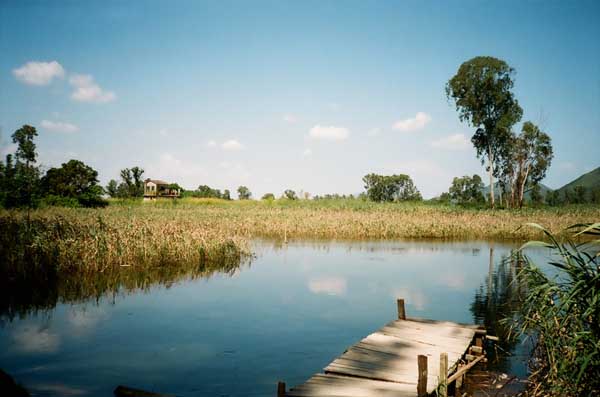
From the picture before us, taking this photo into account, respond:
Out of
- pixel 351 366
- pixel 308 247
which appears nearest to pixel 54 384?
pixel 351 366

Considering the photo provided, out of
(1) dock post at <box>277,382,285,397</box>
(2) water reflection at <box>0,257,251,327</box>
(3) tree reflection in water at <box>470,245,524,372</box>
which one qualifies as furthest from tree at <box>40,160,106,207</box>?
(1) dock post at <box>277,382,285,397</box>

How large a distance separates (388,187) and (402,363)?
311 feet

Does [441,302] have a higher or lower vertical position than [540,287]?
lower

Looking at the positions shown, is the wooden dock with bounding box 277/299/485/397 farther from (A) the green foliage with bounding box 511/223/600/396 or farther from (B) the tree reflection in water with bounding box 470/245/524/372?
(A) the green foliage with bounding box 511/223/600/396

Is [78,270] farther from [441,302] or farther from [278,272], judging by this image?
[441,302]

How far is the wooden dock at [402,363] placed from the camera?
6469 millimetres

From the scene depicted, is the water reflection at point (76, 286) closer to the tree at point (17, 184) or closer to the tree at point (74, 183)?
the tree at point (17, 184)

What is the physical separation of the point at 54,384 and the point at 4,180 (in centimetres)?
2849

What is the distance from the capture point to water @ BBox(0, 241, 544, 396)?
337 inches

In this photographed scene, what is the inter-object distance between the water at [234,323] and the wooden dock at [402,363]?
1.13m

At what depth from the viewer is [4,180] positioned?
103 ft

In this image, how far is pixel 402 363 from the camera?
7633 mm

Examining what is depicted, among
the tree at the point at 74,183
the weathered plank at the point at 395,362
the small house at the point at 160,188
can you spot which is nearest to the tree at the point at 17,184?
the tree at the point at 74,183

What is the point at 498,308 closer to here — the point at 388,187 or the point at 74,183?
the point at 74,183
